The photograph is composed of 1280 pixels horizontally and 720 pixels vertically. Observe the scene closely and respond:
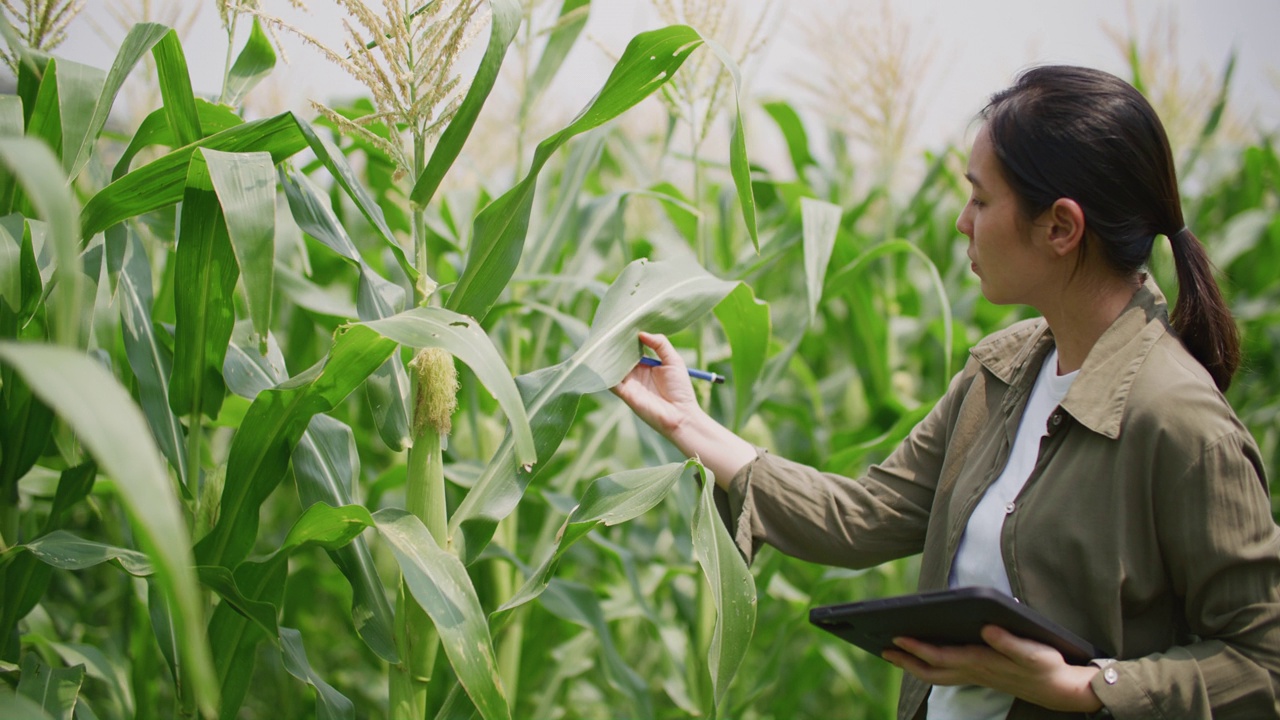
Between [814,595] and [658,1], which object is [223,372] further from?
[814,595]

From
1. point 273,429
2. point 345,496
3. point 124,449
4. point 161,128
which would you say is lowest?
point 345,496

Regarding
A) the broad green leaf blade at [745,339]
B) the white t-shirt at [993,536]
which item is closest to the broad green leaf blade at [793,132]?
the broad green leaf blade at [745,339]

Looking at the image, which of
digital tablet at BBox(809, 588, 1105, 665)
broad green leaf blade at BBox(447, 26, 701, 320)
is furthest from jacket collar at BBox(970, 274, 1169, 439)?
broad green leaf blade at BBox(447, 26, 701, 320)

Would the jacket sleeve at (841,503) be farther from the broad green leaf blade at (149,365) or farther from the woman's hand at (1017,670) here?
the broad green leaf blade at (149,365)

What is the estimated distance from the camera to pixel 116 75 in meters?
1.26

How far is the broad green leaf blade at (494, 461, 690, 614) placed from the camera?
1.26 meters

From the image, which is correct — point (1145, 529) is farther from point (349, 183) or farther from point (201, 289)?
point (201, 289)

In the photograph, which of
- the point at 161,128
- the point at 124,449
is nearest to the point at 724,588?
the point at 124,449

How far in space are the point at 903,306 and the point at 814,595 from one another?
1.06 m

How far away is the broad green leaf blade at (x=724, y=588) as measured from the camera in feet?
4.02

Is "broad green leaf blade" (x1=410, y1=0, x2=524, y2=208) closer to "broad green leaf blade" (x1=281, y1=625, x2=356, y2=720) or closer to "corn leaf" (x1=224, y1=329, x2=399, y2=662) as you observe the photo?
"corn leaf" (x1=224, y1=329, x2=399, y2=662)

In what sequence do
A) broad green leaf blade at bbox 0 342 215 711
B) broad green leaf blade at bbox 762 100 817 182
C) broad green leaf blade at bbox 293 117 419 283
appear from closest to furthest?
broad green leaf blade at bbox 0 342 215 711, broad green leaf blade at bbox 293 117 419 283, broad green leaf blade at bbox 762 100 817 182

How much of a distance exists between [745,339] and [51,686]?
3.89 feet

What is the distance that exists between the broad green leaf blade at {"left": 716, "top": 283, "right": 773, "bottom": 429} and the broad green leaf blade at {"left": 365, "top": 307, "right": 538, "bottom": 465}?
67 centimetres
